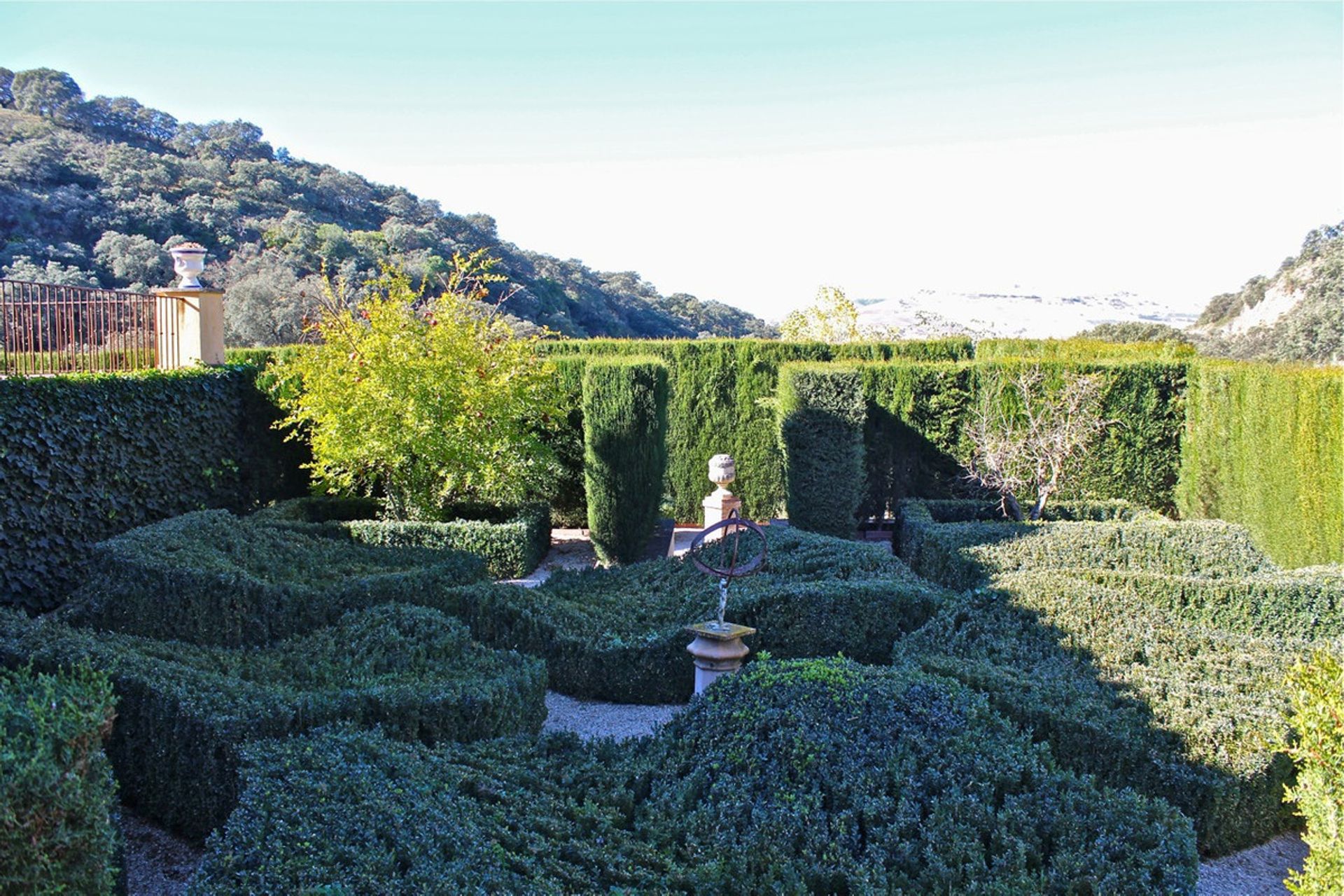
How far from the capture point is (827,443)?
36.0 feet

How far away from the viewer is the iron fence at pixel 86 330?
9062 mm

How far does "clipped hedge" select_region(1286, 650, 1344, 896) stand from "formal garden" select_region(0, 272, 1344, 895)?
2 cm

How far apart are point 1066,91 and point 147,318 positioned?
37.2ft

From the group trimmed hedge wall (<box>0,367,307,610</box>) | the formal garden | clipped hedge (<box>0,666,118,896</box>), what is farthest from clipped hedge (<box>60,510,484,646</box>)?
clipped hedge (<box>0,666,118,896</box>)

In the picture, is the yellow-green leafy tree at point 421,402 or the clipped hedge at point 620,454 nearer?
the yellow-green leafy tree at point 421,402

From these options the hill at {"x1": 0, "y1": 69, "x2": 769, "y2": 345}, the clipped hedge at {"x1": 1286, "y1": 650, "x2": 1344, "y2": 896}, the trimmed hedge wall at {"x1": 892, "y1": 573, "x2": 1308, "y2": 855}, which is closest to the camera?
the clipped hedge at {"x1": 1286, "y1": 650, "x2": 1344, "y2": 896}

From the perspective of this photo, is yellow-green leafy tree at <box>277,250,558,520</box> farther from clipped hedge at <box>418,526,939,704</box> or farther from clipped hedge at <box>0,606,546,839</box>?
clipped hedge at <box>0,606,546,839</box>

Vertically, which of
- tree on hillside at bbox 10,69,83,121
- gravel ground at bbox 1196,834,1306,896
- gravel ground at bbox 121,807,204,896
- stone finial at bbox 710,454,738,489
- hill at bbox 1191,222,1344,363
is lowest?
gravel ground at bbox 1196,834,1306,896

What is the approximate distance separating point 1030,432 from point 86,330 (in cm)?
1195

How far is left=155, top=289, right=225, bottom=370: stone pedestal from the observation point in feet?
35.9

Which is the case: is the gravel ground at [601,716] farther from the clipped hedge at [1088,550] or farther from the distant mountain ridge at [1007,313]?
the distant mountain ridge at [1007,313]

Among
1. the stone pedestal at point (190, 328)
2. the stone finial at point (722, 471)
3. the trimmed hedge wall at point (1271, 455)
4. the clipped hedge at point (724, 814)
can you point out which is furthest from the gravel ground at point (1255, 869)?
the stone pedestal at point (190, 328)

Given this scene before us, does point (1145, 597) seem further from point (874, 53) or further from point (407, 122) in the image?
point (407, 122)

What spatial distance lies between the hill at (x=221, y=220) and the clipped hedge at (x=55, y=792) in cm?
1248
